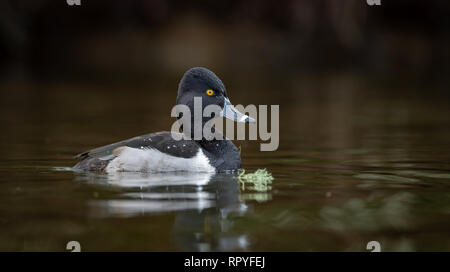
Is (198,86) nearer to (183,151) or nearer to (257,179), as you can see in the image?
(183,151)

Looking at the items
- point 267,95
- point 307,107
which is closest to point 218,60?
point 267,95

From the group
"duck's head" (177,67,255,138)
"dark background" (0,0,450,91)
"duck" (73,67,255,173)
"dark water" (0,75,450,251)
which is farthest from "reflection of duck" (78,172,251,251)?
"dark background" (0,0,450,91)

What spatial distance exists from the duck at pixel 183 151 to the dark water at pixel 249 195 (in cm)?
17

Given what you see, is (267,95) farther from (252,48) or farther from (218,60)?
(252,48)

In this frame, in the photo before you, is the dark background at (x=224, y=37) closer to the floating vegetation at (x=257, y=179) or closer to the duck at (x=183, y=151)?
the duck at (x=183, y=151)

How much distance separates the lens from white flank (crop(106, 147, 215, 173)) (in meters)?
8.06

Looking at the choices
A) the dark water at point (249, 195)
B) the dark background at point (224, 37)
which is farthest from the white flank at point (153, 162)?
the dark background at point (224, 37)

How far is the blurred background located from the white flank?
16.0 inches

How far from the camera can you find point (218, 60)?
31844 mm

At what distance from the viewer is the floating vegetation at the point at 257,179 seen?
756 centimetres

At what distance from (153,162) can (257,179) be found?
3.70 ft

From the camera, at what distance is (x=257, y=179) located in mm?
7875

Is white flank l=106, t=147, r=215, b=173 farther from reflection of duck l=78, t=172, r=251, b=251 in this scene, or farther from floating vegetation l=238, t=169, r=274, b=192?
floating vegetation l=238, t=169, r=274, b=192

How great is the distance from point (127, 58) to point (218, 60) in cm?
452
